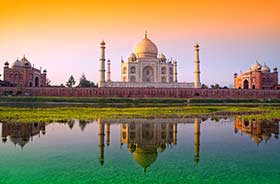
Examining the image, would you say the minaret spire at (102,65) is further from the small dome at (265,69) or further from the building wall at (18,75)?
the small dome at (265,69)

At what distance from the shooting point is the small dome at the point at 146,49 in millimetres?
37347

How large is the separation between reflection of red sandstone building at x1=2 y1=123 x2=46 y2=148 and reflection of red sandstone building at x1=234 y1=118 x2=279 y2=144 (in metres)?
6.63

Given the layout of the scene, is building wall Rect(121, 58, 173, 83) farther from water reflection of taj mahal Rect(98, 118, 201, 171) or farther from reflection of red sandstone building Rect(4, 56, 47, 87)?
water reflection of taj mahal Rect(98, 118, 201, 171)

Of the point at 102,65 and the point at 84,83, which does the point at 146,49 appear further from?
the point at 84,83

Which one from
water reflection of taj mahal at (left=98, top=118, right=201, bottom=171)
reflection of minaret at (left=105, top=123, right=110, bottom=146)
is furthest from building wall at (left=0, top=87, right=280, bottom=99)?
reflection of minaret at (left=105, top=123, right=110, bottom=146)

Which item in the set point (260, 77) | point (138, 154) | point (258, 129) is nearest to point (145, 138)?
point (138, 154)

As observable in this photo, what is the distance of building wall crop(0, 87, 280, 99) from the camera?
1242 inches

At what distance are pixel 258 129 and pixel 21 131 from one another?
8102mm

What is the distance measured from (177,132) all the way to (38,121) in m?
5.65

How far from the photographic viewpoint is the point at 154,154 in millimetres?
6867

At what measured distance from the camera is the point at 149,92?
3244 centimetres

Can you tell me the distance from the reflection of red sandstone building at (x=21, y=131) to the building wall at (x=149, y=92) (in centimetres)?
2055

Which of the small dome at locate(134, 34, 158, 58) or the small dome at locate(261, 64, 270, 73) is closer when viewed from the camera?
the small dome at locate(134, 34, 158, 58)

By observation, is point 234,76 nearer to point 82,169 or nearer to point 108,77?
point 108,77
